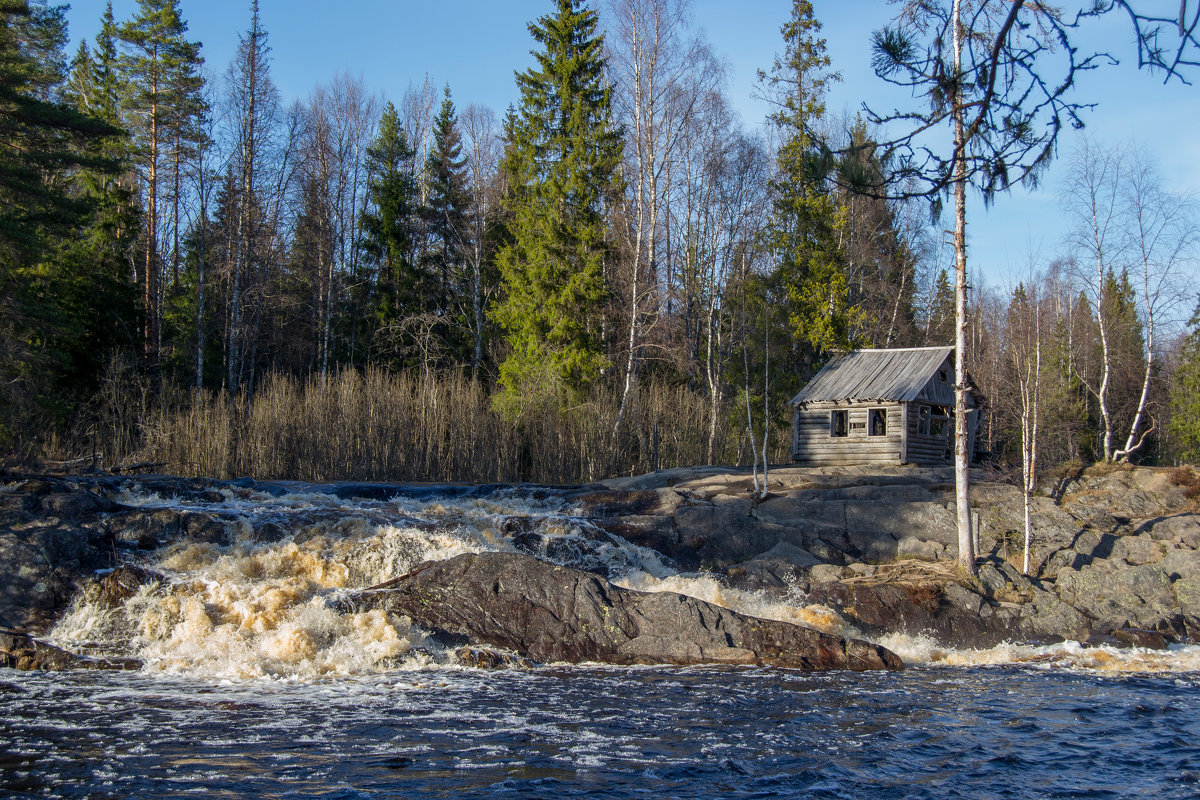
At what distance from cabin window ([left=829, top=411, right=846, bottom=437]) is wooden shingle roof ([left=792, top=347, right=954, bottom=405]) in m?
0.56

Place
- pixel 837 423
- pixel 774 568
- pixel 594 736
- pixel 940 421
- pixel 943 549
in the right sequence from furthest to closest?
1. pixel 940 421
2. pixel 837 423
3. pixel 943 549
4. pixel 774 568
5. pixel 594 736

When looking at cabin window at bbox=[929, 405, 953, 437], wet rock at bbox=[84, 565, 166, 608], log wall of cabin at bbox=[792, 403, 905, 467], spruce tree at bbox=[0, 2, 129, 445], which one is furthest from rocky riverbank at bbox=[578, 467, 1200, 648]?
spruce tree at bbox=[0, 2, 129, 445]

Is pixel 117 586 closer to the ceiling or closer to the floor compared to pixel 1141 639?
closer to the ceiling

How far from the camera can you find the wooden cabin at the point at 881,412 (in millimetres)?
23016

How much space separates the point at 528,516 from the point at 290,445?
7.45 metres

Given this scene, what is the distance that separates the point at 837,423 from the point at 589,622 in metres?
15.8

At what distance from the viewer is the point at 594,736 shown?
22.7 feet

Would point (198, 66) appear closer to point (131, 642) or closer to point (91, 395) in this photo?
point (91, 395)

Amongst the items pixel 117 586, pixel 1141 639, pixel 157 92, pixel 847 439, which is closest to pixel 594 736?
pixel 117 586

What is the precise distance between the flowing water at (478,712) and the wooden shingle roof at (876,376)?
1204cm

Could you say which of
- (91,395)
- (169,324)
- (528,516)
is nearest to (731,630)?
(528,516)

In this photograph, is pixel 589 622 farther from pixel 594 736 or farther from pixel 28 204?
pixel 28 204

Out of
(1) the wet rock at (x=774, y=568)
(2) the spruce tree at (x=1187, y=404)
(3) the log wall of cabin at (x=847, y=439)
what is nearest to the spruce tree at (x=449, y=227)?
(3) the log wall of cabin at (x=847, y=439)

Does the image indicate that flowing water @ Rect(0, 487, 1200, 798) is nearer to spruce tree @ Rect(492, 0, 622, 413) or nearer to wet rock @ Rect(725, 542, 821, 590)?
wet rock @ Rect(725, 542, 821, 590)
